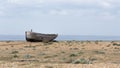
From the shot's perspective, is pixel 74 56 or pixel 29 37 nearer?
pixel 74 56

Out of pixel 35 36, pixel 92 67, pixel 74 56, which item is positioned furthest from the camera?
pixel 35 36

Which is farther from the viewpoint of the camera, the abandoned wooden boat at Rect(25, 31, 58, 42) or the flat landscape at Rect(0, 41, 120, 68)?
the abandoned wooden boat at Rect(25, 31, 58, 42)

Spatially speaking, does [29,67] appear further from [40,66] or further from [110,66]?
[110,66]

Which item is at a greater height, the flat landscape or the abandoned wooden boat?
the abandoned wooden boat

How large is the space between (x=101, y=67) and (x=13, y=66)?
4960mm

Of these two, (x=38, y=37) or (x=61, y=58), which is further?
(x=38, y=37)

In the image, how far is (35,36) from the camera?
5925 cm

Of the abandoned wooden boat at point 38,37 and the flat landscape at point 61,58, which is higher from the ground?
the abandoned wooden boat at point 38,37

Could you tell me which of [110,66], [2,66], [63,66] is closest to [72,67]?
[63,66]

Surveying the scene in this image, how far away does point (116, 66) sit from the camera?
2139cm

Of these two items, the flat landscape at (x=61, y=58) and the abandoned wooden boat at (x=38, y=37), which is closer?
the flat landscape at (x=61, y=58)

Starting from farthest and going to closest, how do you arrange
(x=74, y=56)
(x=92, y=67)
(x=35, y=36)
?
1. (x=35, y=36)
2. (x=74, y=56)
3. (x=92, y=67)

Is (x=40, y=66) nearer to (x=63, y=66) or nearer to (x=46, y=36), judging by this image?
(x=63, y=66)

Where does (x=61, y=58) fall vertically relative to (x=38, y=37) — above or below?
below
